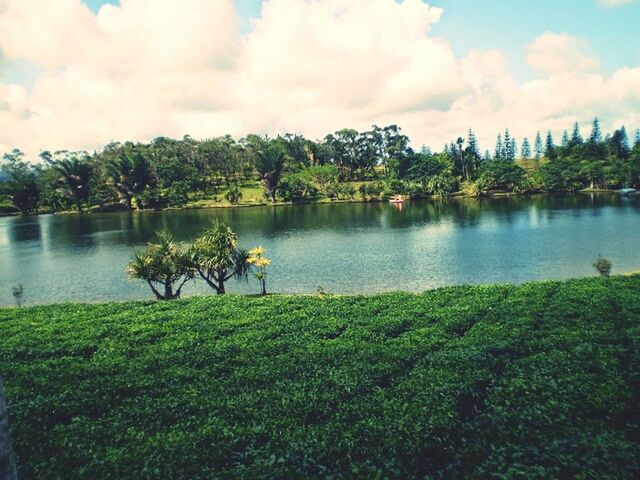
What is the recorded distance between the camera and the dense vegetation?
474 ft

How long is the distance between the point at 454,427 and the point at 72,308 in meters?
26.0

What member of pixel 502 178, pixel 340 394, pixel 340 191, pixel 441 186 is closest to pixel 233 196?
pixel 340 191

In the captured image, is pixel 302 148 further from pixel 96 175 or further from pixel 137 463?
pixel 137 463

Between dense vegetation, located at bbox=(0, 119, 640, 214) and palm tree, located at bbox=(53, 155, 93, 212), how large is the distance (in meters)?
0.37

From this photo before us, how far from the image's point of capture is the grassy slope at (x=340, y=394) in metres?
Answer: 9.06

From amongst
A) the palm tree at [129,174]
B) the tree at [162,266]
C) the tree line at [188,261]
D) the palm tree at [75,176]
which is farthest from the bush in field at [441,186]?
the palm tree at [75,176]

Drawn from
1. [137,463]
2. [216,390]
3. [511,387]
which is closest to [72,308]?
[216,390]

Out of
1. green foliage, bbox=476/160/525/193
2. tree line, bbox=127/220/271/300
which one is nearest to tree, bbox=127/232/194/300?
tree line, bbox=127/220/271/300

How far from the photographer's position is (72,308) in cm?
2702

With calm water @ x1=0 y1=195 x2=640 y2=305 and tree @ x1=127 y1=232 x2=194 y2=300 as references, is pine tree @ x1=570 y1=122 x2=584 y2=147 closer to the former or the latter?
calm water @ x1=0 y1=195 x2=640 y2=305

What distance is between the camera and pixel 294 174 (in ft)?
520

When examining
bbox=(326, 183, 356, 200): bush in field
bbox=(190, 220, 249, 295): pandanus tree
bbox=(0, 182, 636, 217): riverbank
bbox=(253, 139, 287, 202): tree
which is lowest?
bbox=(190, 220, 249, 295): pandanus tree

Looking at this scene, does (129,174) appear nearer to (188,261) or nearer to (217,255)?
(188,261)

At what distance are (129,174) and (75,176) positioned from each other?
20.4m
